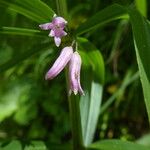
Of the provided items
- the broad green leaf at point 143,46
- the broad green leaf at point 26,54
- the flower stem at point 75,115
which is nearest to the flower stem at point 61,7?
the flower stem at point 75,115

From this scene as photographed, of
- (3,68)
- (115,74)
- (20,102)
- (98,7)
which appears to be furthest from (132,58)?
(3,68)

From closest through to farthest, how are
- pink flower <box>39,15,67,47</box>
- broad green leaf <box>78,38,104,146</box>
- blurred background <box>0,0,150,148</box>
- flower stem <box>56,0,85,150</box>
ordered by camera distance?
pink flower <box>39,15,67,47</box>, flower stem <box>56,0,85,150</box>, broad green leaf <box>78,38,104,146</box>, blurred background <box>0,0,150,148</box>

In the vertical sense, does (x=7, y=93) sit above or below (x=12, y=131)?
above

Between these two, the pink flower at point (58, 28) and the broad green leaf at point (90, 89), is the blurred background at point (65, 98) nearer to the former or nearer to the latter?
the broad green leaf at point (90, 89)

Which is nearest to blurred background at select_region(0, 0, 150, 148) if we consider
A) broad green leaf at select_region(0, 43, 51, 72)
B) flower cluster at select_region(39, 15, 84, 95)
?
broad green leaf at select_region(0, 43, 51, 72)

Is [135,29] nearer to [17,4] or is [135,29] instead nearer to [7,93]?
[17,4]

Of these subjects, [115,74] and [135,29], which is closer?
[135,29]

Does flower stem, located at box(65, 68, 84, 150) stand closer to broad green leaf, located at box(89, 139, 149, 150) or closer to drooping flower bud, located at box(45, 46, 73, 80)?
broad green leaf, located at box(89, 139, 149, 150)
